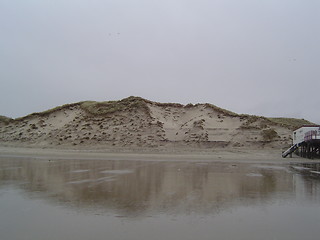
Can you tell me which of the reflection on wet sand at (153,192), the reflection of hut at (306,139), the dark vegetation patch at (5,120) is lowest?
the reflection on wet sand at (153,192)

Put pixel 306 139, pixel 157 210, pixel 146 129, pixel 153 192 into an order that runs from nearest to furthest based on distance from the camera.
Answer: pixel 157 210 → pixel 153 192 → pixel 306 139 → pixel 146 129

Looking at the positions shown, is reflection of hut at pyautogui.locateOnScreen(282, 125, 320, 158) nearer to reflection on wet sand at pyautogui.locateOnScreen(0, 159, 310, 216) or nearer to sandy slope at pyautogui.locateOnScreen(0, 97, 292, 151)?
sandy slope at pyautogui.locateOnScreen(0, 97, 292, 151)

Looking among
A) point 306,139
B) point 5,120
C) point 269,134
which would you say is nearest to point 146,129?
point 269,134

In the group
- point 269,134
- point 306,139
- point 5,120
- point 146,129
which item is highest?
point 5,120

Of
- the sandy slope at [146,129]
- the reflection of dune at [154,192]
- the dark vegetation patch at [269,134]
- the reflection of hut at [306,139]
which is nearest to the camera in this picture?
the reflection of dune at [154,192]

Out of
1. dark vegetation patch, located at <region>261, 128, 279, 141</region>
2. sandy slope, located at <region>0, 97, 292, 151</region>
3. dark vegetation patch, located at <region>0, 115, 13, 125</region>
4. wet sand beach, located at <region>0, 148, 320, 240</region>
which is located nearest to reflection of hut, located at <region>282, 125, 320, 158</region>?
sandy slope, located at <region>0, 97, 292, 151</region>

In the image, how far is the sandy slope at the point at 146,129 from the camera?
3538 centimetres

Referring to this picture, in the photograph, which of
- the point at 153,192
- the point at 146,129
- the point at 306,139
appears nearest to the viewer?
the point at 153,192

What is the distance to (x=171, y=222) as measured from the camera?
6.05 meters

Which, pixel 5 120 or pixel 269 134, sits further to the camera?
pixel 5 120

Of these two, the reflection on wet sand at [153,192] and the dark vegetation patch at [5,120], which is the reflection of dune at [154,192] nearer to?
the reflection on wet sand at [153,192]

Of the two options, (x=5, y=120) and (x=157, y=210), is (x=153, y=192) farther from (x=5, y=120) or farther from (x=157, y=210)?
(x=5, y=120)

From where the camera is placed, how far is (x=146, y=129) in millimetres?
38531

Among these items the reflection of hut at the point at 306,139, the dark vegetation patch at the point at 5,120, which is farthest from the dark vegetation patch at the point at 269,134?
the dark vegetation patch at the point at 5,120
